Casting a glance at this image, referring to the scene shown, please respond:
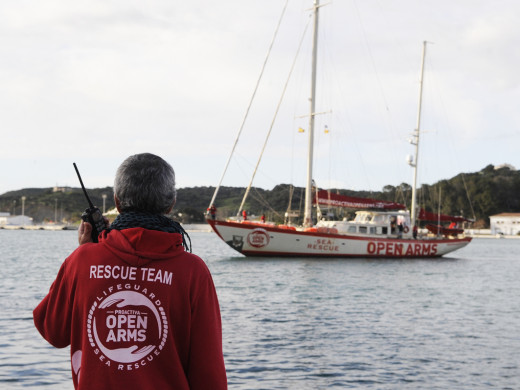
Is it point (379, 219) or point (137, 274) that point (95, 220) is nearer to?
point (137, 274)

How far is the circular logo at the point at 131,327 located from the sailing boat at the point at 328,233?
108 ft

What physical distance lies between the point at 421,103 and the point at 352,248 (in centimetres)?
1748

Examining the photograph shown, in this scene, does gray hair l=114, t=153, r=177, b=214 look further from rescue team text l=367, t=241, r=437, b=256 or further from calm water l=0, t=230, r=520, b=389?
rescue team text l=367, t=241, r=437, b=256

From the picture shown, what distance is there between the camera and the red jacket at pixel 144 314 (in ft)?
7.64

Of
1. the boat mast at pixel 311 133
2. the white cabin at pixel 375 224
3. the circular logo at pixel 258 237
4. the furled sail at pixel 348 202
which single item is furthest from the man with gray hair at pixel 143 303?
the furled sail at pixel 348 202

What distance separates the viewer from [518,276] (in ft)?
120

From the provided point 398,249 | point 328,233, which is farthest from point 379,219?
point 328,233

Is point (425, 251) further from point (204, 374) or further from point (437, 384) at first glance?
point (204, 374)

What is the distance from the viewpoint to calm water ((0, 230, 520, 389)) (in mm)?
9781

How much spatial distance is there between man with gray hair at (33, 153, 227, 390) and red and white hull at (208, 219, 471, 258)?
1288 inches

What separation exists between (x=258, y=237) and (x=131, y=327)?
3447cm

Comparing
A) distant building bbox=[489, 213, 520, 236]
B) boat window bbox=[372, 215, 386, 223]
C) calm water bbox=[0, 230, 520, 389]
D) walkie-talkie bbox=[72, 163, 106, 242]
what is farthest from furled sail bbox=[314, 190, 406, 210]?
distant building bbox=[489, 213, 520, 236]

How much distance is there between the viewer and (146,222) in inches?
95.0

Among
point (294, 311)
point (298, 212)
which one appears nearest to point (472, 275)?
point (298, 212)
